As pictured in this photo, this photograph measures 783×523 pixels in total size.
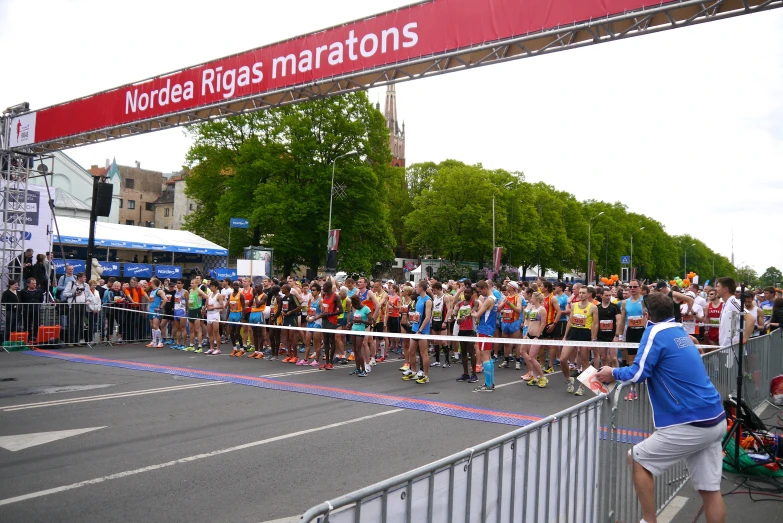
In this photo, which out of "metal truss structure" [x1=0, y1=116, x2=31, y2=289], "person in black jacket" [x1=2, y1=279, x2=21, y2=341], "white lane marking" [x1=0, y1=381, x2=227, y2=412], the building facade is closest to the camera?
"white lane marking" [x1=0, y1=381, x2=227, y2=412]

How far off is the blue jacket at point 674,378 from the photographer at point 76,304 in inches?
625

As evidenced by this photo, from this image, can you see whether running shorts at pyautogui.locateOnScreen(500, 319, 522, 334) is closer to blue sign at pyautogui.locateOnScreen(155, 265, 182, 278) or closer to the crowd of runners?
the crowd of runners

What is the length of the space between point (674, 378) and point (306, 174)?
35668 mm

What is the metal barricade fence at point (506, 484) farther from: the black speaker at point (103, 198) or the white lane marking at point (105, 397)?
the black speaker at point (103, 198)

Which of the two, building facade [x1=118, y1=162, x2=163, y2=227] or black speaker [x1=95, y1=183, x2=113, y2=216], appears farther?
building facade [x1=118, y1=162, x2=163, y2=227]

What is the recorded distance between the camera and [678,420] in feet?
12.9

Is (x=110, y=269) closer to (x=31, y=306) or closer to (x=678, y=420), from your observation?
(x=31, y=306)

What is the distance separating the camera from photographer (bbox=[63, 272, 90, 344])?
1630 centimetres

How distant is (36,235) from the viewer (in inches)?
752

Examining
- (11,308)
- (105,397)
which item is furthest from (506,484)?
(11,308)

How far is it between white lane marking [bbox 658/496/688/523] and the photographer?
15640 millimetres

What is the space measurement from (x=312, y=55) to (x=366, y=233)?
28.6 metres

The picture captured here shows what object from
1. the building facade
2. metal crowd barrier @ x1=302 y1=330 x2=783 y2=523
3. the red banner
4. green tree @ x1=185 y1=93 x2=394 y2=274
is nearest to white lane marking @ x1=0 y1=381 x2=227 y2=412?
the red banner

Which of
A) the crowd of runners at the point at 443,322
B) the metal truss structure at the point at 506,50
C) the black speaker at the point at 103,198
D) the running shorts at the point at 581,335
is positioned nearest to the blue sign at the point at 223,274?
the crowd of runners at the point at 443,322
